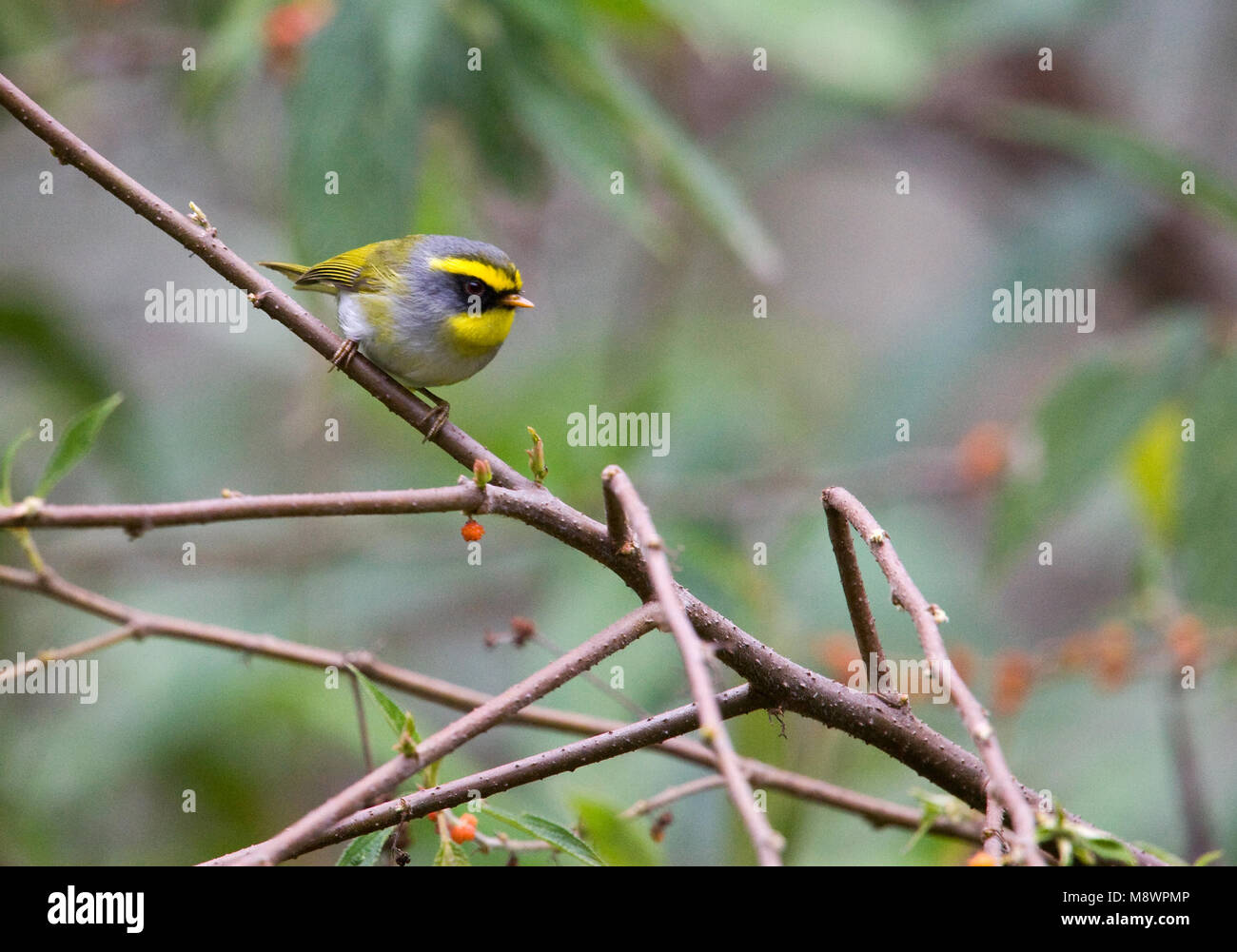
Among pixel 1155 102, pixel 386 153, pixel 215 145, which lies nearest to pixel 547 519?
pixel 386 153

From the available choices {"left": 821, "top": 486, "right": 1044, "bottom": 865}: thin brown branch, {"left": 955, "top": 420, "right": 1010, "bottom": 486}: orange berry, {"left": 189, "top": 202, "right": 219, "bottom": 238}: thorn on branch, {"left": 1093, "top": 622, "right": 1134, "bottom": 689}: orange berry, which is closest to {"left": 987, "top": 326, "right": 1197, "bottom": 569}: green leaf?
{"left": 1093, "top": 622, "right": 1134, "bottom": 689}: orange berry

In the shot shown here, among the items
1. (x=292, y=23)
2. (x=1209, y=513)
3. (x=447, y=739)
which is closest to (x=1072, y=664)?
(x=1209, y=513)

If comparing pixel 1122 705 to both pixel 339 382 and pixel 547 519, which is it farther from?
pixel 547 519

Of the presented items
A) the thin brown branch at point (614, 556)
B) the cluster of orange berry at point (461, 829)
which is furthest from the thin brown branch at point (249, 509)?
the cluster of orange berry at point (461, 829)

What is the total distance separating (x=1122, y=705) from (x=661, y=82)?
407cm

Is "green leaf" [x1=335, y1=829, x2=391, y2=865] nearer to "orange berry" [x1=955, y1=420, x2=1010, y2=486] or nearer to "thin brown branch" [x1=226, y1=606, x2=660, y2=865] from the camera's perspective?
"thin brown branch" [x1=226, y1=606, x2=660, y2=865]

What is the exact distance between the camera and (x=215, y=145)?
382 cm

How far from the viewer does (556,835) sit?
1.46 meters

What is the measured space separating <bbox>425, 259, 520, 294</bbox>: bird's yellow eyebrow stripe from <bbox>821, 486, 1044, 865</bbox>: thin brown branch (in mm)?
1725

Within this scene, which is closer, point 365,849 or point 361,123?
point 365,849

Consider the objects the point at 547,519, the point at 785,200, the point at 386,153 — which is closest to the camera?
the point at 547,519

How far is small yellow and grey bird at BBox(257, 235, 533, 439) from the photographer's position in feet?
9.39

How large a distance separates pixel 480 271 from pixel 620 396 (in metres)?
2.03

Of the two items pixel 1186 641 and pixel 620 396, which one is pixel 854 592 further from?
pixel 620 396
